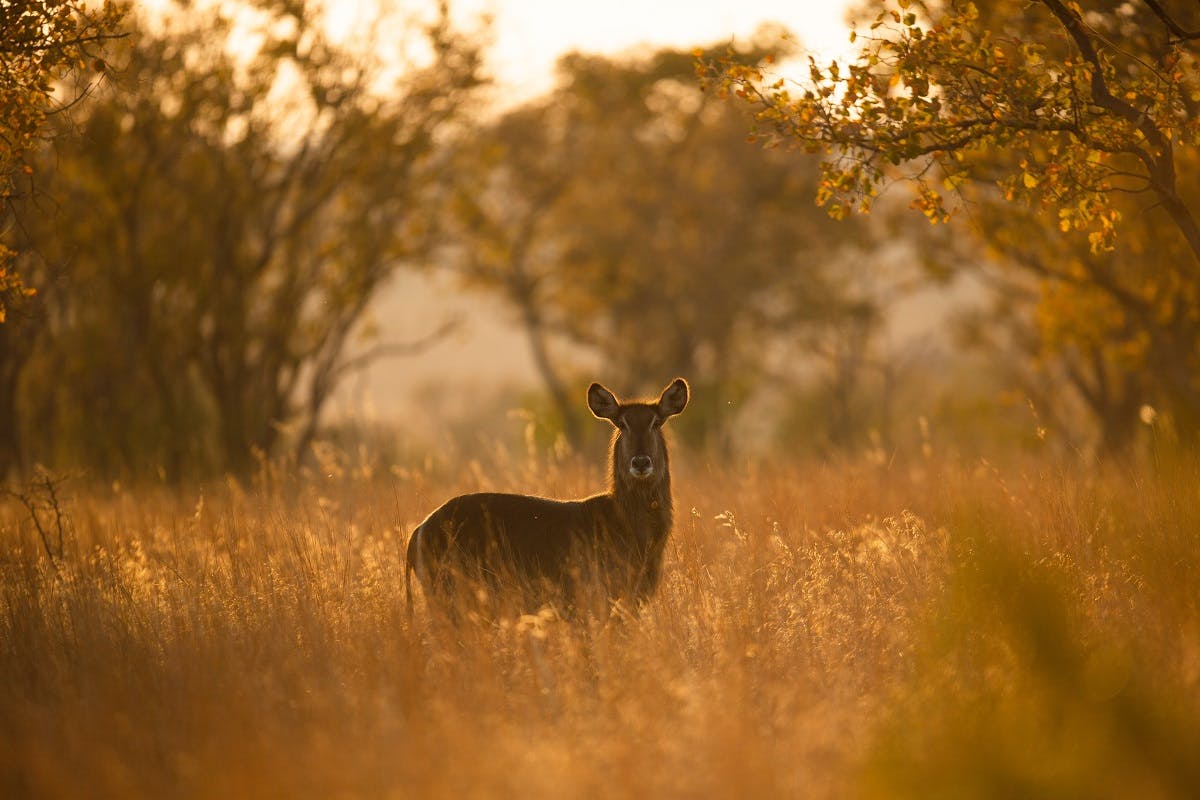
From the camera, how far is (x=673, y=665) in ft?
22.6

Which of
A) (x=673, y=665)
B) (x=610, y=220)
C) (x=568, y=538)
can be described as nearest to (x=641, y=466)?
(x=568, y=538)

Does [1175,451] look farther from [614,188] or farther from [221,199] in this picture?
[614,188]

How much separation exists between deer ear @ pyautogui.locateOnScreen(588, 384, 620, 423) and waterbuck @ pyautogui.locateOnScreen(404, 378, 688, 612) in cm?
2

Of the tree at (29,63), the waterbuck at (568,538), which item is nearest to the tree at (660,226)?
the tree at (29,63)

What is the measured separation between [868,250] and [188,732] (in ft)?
92.3

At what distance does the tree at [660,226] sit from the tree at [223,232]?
10821 millimetres

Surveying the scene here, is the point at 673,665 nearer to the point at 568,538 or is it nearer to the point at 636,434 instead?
the point at 568,538

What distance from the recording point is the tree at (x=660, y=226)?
3344cm

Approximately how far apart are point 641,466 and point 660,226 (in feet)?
88.4

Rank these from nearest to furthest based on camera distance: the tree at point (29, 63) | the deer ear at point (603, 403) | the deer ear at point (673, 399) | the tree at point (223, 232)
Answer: the tree at point (29, 63) → the deer ear at point (603, 403) → the deer ear at point (673, 399) → the tree at point (223, 232)

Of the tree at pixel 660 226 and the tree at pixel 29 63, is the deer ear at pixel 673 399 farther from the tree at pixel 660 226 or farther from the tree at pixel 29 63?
the tree at pixel 660 226

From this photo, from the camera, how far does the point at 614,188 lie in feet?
111

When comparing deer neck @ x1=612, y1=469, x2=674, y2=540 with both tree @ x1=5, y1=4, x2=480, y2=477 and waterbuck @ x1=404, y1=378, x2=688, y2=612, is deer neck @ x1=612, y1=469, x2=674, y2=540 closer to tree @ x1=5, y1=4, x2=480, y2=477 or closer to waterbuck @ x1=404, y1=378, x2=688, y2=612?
waterbuck @ x1=404, y1=378, x2=688, y2=612

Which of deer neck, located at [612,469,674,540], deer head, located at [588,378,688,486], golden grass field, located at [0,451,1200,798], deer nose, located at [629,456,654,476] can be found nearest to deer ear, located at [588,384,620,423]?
deer head, located at [588,378,688,486]
